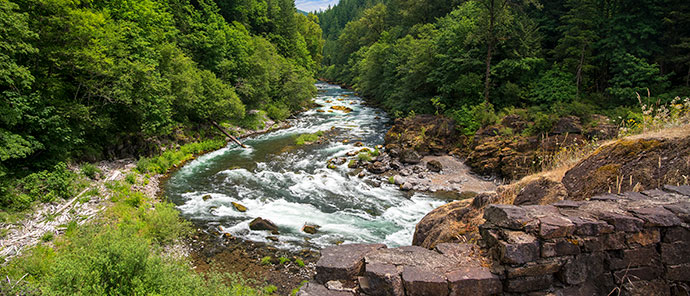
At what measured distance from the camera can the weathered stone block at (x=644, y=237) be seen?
395 cm

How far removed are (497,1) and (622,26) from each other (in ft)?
22.4

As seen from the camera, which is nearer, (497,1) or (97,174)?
(97,174)

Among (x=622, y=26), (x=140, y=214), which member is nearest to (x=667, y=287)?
(x=140, y=214)

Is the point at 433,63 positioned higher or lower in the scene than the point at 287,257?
higher

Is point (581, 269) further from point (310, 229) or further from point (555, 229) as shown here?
point (310, 229)

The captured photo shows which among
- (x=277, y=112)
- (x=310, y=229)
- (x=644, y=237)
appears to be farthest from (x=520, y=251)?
(x=277, y=112)

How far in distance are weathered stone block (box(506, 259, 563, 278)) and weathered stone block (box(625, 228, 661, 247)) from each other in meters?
0.99

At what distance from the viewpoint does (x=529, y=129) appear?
16.3 m

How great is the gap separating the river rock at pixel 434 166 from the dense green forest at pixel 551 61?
4432mm

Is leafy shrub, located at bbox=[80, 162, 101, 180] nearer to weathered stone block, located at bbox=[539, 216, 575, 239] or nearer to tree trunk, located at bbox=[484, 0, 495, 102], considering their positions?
weathered stone block, located at bbox=[539, 216, 575, 239]

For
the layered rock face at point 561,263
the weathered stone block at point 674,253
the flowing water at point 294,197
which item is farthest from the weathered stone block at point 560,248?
the flowing water at point 294,197

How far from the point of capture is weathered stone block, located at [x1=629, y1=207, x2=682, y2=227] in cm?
393

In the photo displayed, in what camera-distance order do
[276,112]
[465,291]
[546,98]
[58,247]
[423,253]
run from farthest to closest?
Answer: 1. [276,112]
2. [546,98]
3. [58,247]
4. [423,253]
5. [465,291]

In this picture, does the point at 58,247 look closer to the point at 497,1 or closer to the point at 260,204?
the point at 260,204
